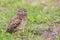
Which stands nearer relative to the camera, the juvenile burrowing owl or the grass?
the juvenile burrowing owl

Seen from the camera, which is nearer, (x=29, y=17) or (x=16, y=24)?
(x=16, y=24)

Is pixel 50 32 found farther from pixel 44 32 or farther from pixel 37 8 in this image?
pixel 37 8

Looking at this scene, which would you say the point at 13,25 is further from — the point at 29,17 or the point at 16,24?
the point at 29,17

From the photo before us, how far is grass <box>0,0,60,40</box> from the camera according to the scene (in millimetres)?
8938

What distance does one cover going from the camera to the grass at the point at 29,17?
8938mm

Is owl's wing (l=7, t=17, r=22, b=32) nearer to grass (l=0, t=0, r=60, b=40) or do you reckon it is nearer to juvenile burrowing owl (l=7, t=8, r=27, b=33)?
juvenile burrowing owl (l=7, t=8, r=27, b=33)

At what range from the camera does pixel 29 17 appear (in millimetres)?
10570

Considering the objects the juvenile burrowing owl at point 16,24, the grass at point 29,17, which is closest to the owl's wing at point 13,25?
the juvenile burrowing owl at point 16,24

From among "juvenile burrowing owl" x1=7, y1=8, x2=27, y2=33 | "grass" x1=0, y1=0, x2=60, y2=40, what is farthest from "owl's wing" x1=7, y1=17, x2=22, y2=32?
"grass" x1=0, y1=0, x2=60, y2=40

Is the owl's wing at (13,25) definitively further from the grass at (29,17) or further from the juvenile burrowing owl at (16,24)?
the grass at (29,17)

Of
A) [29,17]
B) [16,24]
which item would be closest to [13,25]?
[16,24]

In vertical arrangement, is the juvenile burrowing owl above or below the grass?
above

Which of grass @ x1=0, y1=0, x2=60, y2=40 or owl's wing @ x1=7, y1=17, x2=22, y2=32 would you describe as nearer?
owl's wing @ x1=7, y1=17, x2=22, y2=32

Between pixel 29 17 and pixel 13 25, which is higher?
pixel 13 25
